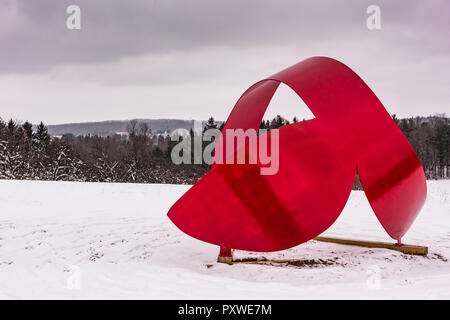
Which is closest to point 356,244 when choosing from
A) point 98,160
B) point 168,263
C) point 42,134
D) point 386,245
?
point 386,245

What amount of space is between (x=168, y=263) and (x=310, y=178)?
3.29 metres

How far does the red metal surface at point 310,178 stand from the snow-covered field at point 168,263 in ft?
2.84

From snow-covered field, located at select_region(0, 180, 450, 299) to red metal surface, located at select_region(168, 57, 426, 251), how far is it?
2.84ft

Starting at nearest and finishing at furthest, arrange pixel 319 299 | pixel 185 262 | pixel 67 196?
pixel 319 299 < pixel 185 262 < pixel 67 196

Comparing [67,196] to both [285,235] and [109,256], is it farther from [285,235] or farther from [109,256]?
[285,235]

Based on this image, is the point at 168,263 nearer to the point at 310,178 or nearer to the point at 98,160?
the point at 310,178

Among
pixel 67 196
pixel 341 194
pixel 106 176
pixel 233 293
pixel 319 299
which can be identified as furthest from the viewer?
pixel 106 176

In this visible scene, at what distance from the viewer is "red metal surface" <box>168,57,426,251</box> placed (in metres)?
6.75

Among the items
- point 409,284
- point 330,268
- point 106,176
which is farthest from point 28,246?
point 106,176

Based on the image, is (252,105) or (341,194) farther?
(252,105)

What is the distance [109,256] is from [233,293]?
12.0 feet

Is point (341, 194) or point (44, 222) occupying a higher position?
point (341, 194)

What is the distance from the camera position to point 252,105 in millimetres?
8820

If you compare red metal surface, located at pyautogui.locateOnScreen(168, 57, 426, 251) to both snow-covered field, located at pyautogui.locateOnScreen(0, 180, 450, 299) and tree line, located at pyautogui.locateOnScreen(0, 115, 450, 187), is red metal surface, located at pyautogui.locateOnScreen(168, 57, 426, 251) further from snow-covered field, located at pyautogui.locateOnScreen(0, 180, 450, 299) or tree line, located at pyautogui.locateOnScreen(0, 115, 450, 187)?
tree line, located at pyautogui.locateOnScreen(0, 115, 450, 187)
